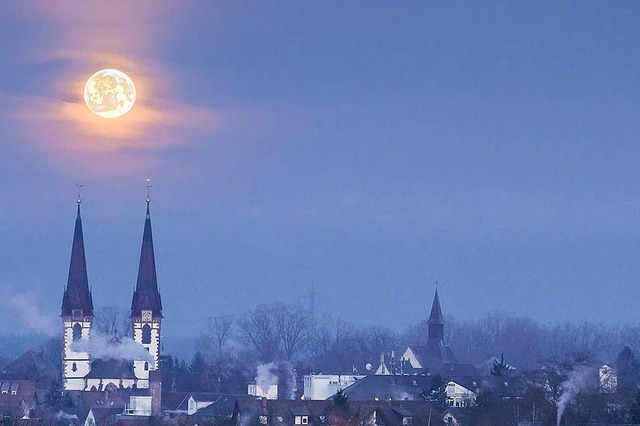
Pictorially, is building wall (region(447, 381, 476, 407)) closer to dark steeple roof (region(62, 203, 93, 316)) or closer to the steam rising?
the steam rising

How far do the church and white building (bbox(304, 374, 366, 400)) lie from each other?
8.68m

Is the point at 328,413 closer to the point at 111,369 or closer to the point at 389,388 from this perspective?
the point at 389,388

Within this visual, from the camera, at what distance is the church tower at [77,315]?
125625 mm

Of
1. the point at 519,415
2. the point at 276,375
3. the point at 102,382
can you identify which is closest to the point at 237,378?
the point at 276,375

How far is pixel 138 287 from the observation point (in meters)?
133

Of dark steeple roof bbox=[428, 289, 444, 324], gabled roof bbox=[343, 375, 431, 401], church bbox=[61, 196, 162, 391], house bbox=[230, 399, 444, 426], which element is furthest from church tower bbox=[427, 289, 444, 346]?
house bbox=[230, 399, 444, 426]

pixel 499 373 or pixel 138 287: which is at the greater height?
pixel 138 287

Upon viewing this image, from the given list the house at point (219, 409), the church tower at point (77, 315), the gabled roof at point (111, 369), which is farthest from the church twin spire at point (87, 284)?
the house at point (219, 409)

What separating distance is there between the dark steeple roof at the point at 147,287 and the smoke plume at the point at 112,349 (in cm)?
325

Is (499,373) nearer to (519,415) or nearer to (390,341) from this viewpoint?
(519,415)

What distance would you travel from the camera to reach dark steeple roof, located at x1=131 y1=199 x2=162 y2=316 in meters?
132

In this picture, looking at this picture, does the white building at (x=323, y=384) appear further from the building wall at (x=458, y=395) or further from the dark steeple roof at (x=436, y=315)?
the dark steeple roof at (x=436, y=315)

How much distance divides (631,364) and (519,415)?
3886 centimetres

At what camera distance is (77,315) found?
5118 inches
